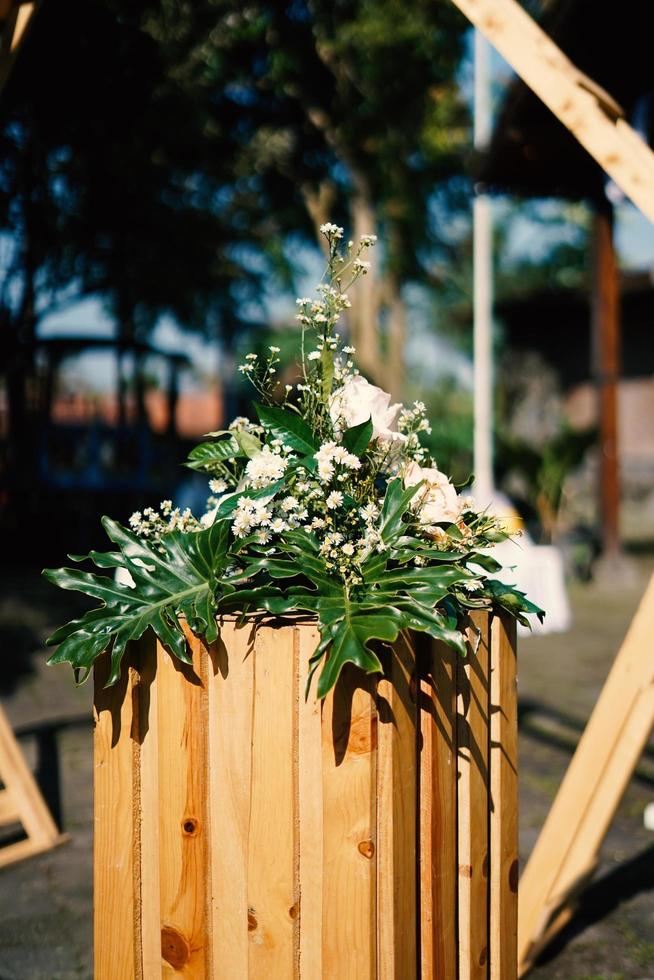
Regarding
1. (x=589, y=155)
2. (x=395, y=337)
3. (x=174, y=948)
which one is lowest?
(x=174, y=948)

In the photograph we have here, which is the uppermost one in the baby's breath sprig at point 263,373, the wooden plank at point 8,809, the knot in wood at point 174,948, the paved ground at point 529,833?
the baby's breath sprig at point 263,373

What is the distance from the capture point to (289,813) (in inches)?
62.6

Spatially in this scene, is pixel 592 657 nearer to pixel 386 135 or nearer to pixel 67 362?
pixel 67 362

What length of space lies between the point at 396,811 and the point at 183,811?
372 millimetres

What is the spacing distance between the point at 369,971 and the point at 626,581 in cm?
921

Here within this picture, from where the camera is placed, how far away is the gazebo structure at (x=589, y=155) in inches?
210

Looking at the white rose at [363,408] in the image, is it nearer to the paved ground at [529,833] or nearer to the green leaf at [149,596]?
the green leaf at [149,596]

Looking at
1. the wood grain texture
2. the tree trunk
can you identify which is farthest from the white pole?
the wood grain texture

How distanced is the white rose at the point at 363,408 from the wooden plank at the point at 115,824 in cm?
60

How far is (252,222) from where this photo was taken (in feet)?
52.7

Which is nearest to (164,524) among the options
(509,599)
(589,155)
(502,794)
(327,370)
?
(327,370)

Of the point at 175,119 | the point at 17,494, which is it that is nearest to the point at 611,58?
the point at 175,119

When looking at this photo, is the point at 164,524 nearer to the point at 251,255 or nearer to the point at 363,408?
the point at 363,408

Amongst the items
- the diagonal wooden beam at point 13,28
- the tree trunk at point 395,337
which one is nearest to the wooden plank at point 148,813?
the diagonal wooden beam at point 13,28
